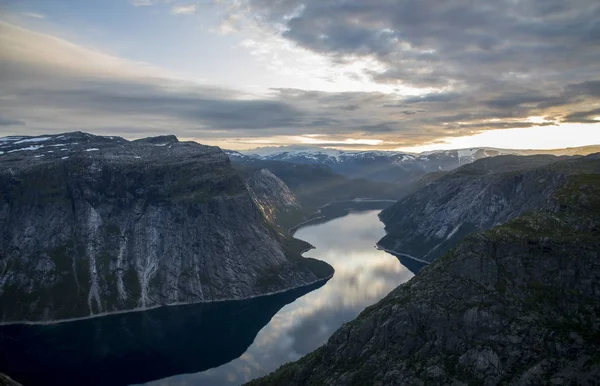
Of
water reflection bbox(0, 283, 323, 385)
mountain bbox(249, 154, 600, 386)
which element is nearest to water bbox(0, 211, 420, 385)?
A: water reflection bbox(0, 283, 323, 385)

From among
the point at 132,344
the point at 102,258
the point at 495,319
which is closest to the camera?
the point at 495,319

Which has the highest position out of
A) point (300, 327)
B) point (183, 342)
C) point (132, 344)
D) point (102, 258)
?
point (102, 258)

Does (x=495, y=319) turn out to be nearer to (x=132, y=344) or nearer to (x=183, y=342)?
(x=183, y=342)

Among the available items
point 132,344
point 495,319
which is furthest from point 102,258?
point 495,319

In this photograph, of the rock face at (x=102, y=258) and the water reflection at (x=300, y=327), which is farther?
the rock face at (x=102, y=258)

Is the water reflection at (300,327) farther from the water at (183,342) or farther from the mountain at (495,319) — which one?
the mountain at (495,319)

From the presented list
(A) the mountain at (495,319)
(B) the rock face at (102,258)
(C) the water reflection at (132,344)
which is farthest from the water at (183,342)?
(A) the mountain at (495,319)
